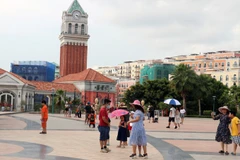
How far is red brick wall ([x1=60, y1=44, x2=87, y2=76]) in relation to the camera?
99.2m

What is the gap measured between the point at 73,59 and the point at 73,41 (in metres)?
4.75

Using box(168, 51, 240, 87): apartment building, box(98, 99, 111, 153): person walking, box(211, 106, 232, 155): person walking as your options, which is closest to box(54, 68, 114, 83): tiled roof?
box(168, 51, 240, 87): apartment building

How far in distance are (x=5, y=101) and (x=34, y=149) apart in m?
51.0

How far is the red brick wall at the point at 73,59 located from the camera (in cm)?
9919

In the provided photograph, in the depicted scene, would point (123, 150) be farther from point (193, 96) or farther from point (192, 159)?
point (193, 96)

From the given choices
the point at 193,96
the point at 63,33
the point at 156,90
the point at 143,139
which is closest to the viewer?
the point at 143,139

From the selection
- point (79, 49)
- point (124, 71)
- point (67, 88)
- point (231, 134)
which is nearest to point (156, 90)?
point (67, 88)

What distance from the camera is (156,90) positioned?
69.9 meters

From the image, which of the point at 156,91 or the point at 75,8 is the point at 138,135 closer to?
the point at 156,91

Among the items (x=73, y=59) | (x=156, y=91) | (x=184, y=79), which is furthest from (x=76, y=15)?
(x=184, y=79)

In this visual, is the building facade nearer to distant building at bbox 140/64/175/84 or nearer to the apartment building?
distant building at bbox 140/64/175/84

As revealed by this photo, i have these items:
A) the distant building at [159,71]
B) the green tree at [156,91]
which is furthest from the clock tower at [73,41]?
the green tree at [156,91]

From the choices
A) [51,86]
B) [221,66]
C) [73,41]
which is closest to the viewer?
[51,86]

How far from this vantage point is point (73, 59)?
3949 inches
